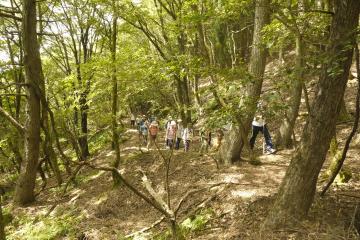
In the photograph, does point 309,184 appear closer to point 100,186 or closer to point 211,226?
point 211,226

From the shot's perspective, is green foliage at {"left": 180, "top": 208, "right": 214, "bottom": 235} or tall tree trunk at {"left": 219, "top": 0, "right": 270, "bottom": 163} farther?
tall tree trunk at {"left": 219, "top": 0, "right": 270, "bottom": 163}

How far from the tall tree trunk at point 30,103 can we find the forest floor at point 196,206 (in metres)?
0.69

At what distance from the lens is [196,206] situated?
7117mm

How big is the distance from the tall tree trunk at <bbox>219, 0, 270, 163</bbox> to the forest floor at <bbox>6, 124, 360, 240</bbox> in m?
0.46

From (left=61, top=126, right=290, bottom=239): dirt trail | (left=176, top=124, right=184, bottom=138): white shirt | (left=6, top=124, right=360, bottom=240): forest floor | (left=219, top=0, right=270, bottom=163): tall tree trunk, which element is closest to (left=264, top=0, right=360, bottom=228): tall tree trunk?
(left=6, top=124, right=360, bottom=240): forest floor

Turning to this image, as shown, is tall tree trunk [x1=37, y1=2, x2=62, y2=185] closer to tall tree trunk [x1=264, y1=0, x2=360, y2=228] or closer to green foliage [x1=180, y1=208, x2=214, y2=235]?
green foliage [x1=180, y1=208, x2=214, y2=235]

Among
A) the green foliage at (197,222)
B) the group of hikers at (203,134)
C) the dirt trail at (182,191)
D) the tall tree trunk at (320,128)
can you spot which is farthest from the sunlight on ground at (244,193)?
the group of hikers at (203,134)

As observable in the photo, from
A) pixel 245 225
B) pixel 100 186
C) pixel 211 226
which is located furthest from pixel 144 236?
pixel 100 186

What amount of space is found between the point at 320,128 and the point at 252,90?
3984mm

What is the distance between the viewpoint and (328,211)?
5.38 metres

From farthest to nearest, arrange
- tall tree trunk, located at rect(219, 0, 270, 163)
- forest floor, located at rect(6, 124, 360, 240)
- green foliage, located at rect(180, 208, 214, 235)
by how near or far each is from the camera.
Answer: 1. tall tree trunk, located at rect(219, 0, 270, 163)
2. green foliage, located at rect(180, 208, 214, 235)
3. forest floor, located at rect(6, 124, 360, 240)

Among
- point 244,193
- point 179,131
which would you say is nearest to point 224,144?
point 244,193

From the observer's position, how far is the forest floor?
5301 mm

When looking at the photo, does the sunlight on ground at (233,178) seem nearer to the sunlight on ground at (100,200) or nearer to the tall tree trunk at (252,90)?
the tall tree trunk at (252,90)
